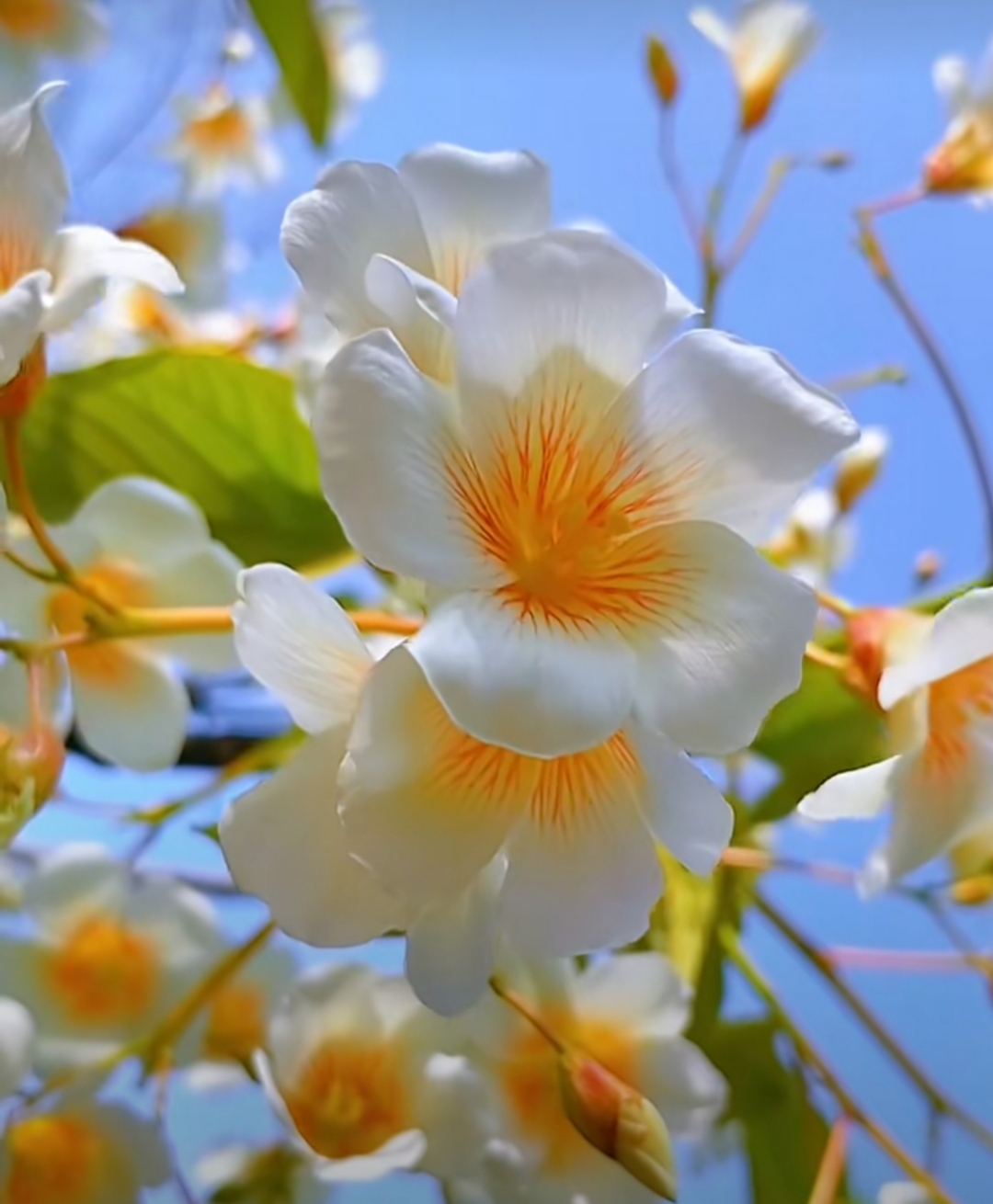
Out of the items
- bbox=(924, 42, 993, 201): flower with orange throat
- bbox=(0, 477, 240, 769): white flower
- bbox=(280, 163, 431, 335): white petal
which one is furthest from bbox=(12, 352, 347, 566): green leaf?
bbox=(924, 42, 993, 201): flower with orange throat

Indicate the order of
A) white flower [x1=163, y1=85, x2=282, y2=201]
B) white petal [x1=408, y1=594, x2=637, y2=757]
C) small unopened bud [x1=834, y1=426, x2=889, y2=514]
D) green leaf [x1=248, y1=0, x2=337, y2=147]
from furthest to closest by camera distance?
white flower [x1=163, y1=85, x2=282, y2=201], small unopened bud [x1=834, y1=426, x2=889, y2=514], green leaf [x1=248, y1=0, x2=337, y2=147], white petal [x1=408, y1=594, x2=637, y2=757]

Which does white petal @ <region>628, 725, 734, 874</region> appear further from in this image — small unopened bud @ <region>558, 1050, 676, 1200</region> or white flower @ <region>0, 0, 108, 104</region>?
white flower @ <region>0, 0, 108, 104</region>

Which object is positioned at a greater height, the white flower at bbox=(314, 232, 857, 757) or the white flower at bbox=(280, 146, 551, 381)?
the white flower at bbox=(280, 146, 551, 381)

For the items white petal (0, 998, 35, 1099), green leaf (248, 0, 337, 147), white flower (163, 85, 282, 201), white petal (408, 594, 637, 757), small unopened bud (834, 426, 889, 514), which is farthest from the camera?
white flower (163, 85, 282, 201)

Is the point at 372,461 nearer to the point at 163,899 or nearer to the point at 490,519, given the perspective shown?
the point at 490,519

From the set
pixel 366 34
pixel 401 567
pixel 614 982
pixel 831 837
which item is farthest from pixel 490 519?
pixel 366 34

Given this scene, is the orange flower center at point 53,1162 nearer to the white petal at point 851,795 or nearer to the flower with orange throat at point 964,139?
the white petal at point 851,795
